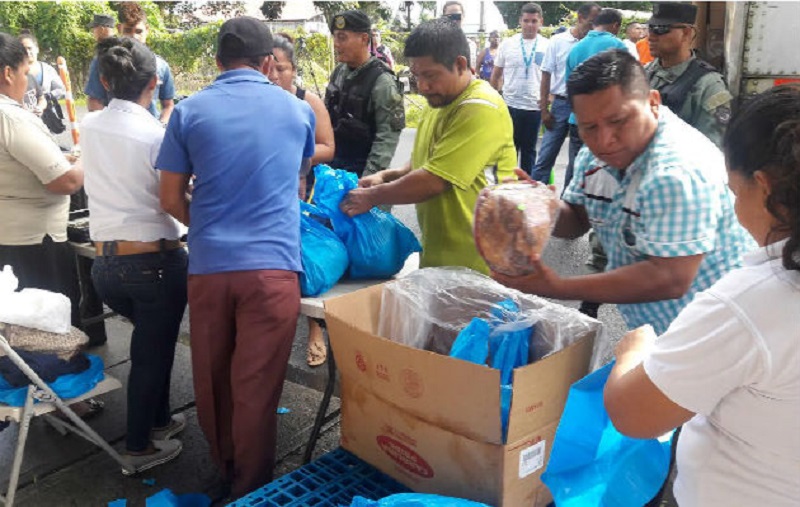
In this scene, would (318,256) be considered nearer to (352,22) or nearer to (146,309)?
(146,309)

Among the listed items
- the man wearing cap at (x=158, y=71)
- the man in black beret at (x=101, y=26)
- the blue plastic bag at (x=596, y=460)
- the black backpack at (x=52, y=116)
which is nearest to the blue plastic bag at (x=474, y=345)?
the blue plastic bag at (x=596, y=460)

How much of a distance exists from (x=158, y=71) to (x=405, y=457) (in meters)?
3.50

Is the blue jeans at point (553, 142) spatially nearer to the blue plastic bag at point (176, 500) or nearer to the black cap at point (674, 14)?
the black cap at point (674, 14)

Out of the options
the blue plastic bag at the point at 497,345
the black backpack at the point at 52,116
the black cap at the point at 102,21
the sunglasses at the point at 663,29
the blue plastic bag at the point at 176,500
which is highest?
the black cap at the point at 102,21

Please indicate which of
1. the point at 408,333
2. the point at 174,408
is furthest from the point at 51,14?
the point at 408,333

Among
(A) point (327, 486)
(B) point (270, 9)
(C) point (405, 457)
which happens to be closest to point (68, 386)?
(A) point (327, 486)

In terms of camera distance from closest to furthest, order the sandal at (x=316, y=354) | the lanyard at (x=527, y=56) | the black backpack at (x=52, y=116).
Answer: the sandal at (x=316, y=354) → the black backpack at (x=52, y=116) → the lanyard at (x=527, y=56)

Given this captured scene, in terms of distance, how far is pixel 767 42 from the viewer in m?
4.28

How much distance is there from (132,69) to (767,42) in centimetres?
390

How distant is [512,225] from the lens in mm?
1633

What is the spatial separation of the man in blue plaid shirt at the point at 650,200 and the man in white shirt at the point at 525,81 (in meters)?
5.20

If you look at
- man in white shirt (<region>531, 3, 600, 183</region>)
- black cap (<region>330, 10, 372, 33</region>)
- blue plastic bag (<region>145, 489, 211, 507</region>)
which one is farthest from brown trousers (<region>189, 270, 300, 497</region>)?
man in white shirt (<region>531, 3, 600, 183</region>)

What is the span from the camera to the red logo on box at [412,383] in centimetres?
178

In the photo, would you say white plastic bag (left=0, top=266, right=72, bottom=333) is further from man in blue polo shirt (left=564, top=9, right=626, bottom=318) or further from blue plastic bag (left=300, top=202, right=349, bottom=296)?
man in blue polo shirt (left=564, top=9, right=626, bottom=318)
